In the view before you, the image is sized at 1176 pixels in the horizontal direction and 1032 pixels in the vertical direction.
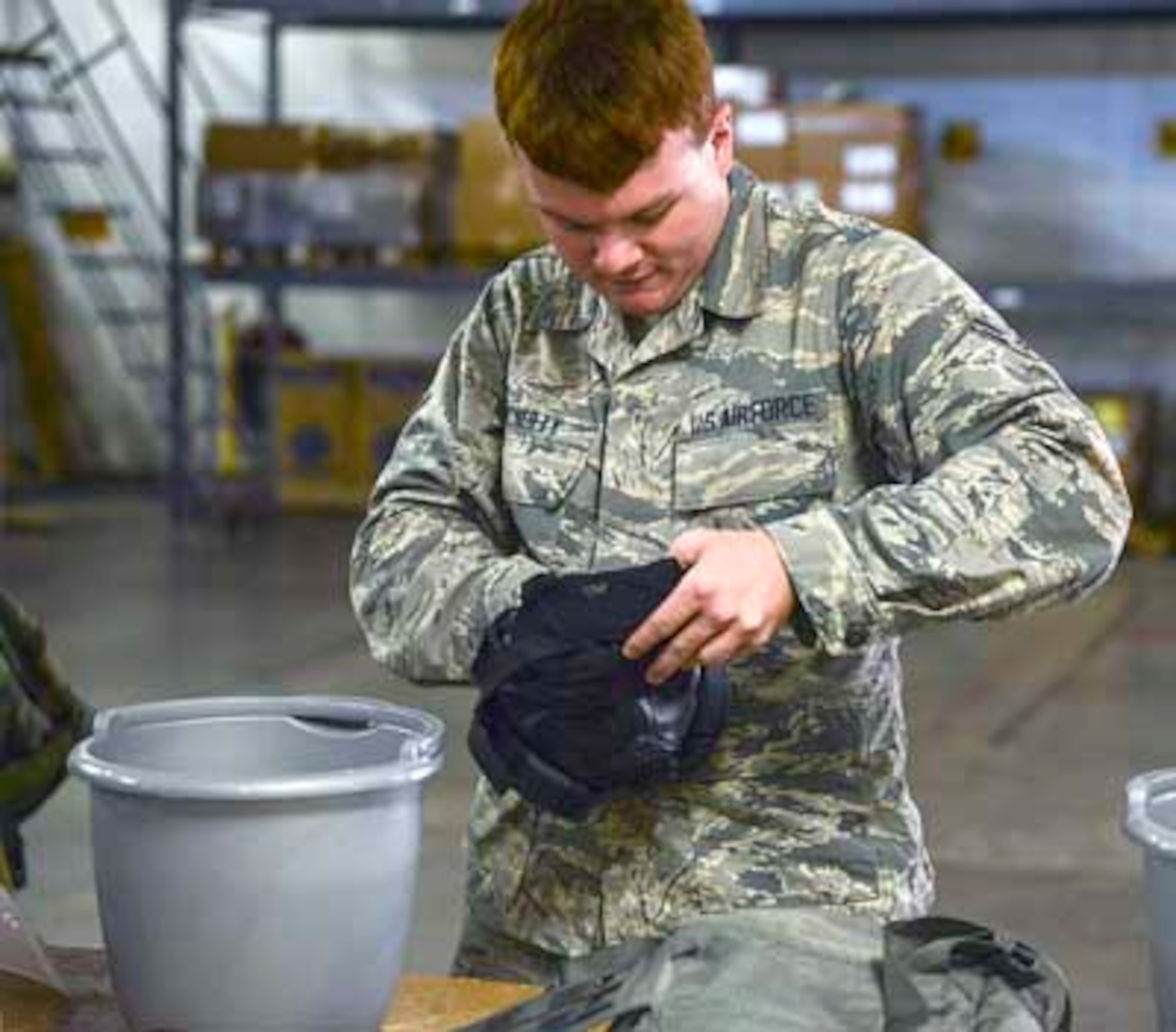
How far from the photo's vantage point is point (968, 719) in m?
6.32

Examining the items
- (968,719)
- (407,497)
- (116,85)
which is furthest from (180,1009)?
(116,85)

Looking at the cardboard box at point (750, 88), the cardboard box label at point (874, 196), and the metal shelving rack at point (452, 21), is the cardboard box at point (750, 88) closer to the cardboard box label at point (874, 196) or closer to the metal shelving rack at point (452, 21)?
the metal shelving rack at point (452, 21)

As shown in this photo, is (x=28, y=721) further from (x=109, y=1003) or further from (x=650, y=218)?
(x=650, y=218)

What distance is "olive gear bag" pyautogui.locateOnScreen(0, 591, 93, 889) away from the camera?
289 cm

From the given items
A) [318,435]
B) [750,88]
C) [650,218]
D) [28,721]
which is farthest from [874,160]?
[650,218]

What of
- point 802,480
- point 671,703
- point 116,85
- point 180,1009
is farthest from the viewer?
point 116,85

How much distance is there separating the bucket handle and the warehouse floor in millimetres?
2228

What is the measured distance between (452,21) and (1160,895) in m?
9.75

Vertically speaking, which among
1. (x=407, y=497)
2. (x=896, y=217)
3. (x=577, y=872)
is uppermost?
(x=407, y=497)

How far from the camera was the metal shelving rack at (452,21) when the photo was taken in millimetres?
9445

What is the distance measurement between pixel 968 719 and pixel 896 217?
136 inches

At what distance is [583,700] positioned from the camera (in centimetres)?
186

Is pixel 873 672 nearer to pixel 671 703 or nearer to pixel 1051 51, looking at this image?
pixel 671 703

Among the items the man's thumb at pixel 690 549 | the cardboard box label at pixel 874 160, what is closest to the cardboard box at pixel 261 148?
the cardboard box label at pixel 874 160
